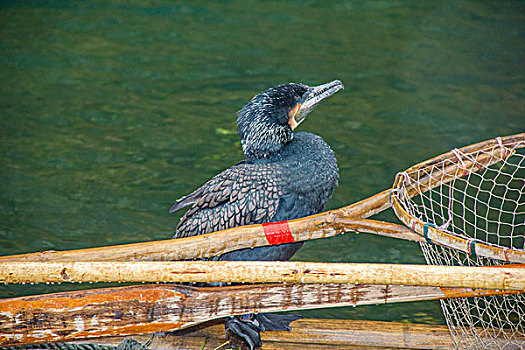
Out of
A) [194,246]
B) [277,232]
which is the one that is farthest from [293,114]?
[194,246]

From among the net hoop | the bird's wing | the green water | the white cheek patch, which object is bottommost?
the green water

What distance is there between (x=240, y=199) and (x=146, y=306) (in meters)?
0.66

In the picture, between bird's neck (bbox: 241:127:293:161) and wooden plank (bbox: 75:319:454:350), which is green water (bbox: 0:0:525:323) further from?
bird's neck (bbox: 241:127:293:161)

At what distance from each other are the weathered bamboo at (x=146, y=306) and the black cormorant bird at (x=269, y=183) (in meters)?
0.32

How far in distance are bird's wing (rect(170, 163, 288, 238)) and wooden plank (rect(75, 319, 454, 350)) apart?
0.50m

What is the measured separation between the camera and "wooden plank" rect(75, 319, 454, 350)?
300 cm

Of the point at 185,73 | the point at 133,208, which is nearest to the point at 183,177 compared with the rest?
the point at 133,208

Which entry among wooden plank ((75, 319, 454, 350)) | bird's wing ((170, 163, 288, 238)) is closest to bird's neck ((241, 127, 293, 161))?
bird's wing ((170, 163, 288, 238))

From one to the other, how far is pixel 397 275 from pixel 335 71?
522cm

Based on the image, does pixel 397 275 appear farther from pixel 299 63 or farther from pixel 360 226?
→ pixel 299 63

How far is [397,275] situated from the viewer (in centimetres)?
226

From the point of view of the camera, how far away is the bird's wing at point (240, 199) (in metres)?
2.97

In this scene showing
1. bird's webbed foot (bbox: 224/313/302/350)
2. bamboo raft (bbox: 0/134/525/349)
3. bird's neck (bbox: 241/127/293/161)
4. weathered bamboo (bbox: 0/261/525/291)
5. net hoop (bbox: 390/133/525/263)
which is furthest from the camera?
bird's neck (bbox: 241/127/293/161)

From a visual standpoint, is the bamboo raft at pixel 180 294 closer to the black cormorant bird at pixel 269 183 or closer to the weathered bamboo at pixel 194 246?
the weathered bamboo at pixel 194 246
